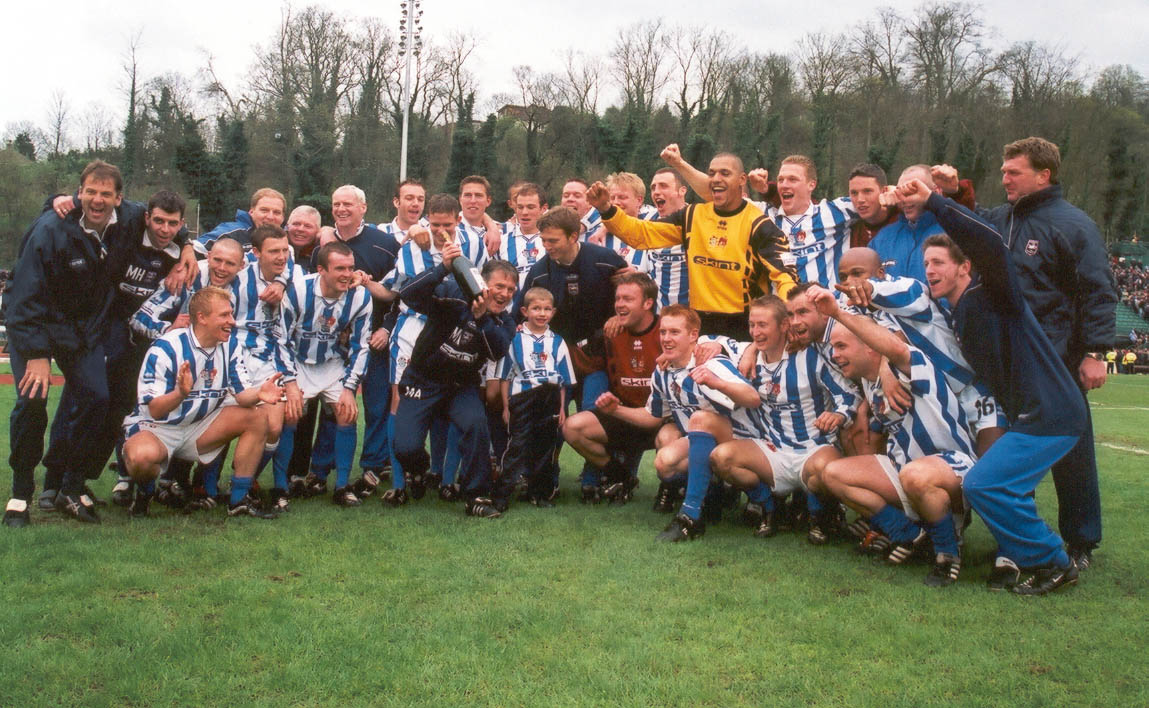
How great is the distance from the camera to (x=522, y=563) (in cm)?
456

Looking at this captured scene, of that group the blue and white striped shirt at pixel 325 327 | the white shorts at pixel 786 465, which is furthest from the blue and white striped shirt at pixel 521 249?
the white shorts at pixel 786 465

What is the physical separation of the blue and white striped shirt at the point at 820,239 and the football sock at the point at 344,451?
302 cm

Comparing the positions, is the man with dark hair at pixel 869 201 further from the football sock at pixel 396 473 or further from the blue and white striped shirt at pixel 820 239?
the football sock at pixel 396 473

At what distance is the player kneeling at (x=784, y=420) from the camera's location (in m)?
5.11

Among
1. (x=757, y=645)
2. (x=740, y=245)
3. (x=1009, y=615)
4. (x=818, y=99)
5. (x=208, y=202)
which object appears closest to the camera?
(x=757, y=645)

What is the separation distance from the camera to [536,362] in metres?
6.01

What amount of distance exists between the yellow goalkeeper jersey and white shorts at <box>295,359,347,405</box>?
2.05 m

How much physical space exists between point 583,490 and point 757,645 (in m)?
2.79

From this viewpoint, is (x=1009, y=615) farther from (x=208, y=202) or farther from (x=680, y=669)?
(x=208, y=202)

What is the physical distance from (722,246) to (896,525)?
2.14m

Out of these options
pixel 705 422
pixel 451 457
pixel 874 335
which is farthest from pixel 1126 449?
pixel 451 457

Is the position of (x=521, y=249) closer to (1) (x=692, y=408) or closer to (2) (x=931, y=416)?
(1) (x=692, y=408)

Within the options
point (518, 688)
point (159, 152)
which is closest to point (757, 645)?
point (518, 688)

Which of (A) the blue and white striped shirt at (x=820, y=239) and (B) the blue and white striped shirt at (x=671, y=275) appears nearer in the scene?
(A) the blue and white striped shirt at (x=820, y=239)
